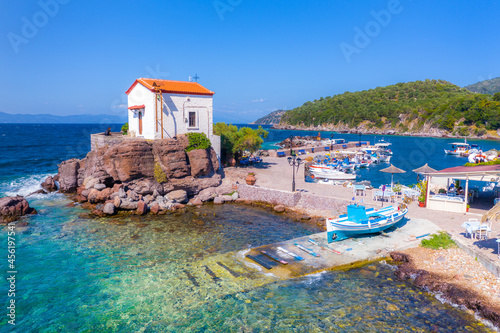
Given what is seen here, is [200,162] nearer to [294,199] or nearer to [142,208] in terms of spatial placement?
[142,208]

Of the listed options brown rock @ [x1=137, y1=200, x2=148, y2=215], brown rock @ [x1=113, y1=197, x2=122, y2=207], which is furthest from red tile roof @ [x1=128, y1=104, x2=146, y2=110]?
brown rock @ [x1=137, y1=200, x2=148, y2=215]

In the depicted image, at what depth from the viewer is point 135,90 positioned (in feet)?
→ 95.8

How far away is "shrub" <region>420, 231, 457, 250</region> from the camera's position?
561 inches

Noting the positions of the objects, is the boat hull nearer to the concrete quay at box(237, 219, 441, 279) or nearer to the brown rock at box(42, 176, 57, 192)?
the concrete quay at box(237, 219, 441, 279)

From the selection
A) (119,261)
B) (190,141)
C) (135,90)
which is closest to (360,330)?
(119,261)

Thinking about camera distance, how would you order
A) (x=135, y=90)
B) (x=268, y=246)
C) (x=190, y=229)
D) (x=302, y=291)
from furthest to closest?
(x=135, y=90)
(x=190, y=229)
(x=268, y=246)
(x=302, y=291)

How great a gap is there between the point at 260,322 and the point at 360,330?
10.0ft

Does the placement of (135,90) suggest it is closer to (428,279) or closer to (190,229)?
(190,229)

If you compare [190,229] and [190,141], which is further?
[190,141]

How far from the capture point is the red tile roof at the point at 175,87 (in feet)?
90.0

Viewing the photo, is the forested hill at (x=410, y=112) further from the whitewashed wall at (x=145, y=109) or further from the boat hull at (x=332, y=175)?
the whitewashed wall at (x=145, y=109)

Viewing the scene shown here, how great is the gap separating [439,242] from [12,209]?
24.7 metres

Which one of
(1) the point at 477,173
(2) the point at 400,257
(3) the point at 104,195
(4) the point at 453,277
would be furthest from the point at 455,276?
(3) the point at 104,195

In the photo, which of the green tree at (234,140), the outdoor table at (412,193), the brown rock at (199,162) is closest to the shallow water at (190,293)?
the brown rock at (199,162)
